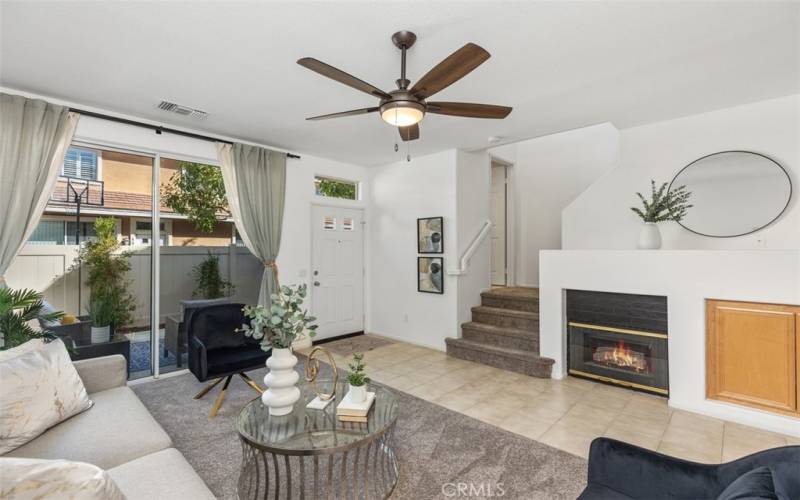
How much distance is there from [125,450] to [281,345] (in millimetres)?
851

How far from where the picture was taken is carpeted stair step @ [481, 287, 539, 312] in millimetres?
4812

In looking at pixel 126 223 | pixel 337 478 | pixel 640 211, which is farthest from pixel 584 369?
pixel 126 223

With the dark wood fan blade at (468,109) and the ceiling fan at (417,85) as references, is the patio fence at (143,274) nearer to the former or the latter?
the ceiling fan at (417,85)

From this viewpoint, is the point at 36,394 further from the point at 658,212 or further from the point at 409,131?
the point at 658,212

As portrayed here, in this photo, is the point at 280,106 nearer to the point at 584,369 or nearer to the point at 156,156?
the point at 156,156

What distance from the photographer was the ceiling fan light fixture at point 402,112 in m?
2.16

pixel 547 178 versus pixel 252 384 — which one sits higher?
pixel 547 178

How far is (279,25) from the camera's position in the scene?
225 cm

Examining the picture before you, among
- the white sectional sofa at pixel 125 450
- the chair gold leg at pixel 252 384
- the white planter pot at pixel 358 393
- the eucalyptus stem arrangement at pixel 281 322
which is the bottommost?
the chair gold leg at pixel 252 384

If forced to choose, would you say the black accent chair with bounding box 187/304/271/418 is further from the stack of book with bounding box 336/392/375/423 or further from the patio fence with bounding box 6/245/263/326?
the stack of book with bounding box 336/392/375/423

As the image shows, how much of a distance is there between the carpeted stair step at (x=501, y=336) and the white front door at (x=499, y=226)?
1596 mm

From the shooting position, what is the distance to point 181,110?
11.8 feet

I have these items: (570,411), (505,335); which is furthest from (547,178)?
(570,411)

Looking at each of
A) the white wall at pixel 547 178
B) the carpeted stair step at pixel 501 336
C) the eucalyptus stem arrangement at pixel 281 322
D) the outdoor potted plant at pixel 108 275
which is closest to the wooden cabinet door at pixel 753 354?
the carpeted stair step at pixel 501 336
